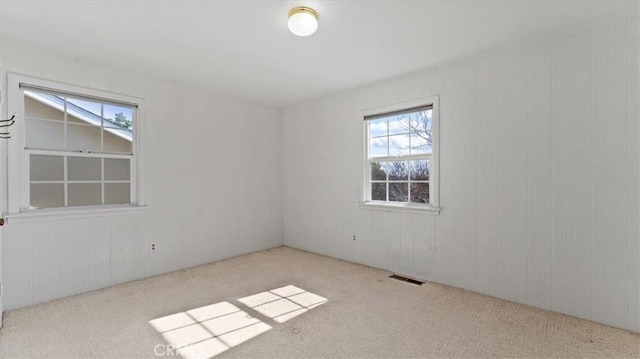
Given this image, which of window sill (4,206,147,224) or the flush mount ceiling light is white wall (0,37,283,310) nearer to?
window sill (4,206,147,224)

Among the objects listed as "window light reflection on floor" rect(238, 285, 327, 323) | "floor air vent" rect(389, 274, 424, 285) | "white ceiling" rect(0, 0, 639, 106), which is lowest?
"window light reflection on floor" rect(238, 285, 327, 323)

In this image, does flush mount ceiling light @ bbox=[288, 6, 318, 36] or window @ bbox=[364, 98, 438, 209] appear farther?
window @ bbox=[364, 98, 438, 209]

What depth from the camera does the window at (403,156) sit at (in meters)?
3.41

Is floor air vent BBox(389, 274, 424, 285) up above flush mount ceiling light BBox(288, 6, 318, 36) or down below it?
below

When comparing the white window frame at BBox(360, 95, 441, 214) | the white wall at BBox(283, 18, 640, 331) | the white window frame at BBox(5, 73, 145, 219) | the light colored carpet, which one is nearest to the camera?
the light colored carpet

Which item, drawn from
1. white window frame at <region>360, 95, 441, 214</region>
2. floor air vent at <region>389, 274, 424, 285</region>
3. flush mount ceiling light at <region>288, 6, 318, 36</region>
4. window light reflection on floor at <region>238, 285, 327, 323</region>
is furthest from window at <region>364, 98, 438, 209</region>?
flush mount ceiling light at <region>288, 6, 318, 36</region>

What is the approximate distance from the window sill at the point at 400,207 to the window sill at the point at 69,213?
2709mm

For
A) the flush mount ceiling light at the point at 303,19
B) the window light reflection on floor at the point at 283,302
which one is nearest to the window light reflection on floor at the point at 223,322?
the window light reflection on floor at the point at 283,302

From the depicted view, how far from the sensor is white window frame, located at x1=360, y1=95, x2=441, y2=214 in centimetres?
330

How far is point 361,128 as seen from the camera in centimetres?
402

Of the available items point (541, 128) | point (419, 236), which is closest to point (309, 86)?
point (419, 236)

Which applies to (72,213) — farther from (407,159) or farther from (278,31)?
(407,159)

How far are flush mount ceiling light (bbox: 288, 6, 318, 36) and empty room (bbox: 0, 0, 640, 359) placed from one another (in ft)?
0.05

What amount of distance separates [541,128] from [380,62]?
161cm
